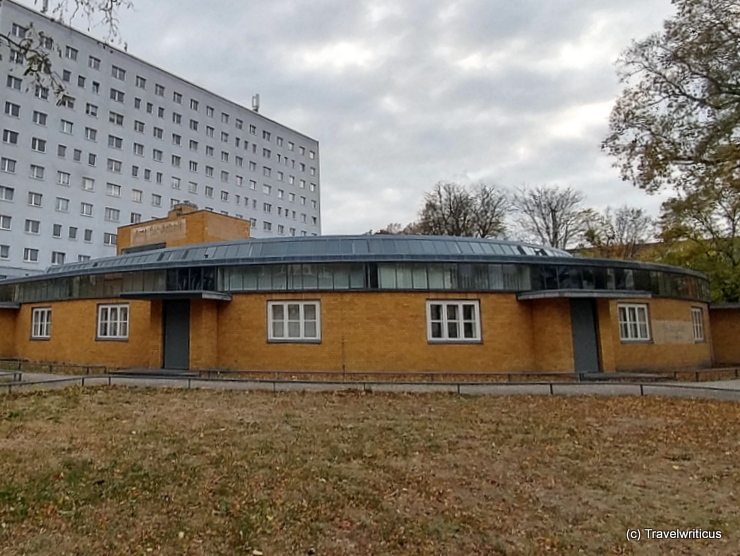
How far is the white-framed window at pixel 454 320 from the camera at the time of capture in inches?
633

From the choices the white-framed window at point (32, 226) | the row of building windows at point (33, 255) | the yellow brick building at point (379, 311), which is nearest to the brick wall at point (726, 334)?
the yellow brick building at point (379, 311)

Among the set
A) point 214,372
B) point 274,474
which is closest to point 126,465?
point 274,474

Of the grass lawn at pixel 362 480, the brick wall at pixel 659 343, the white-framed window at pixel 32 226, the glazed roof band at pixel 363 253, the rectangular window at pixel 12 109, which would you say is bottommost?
the grass lawn at pixel 362 480

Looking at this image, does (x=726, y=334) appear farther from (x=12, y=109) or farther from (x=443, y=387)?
(x=12, y=109)

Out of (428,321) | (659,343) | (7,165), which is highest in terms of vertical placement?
(7,165)

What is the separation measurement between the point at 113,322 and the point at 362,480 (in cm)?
1614

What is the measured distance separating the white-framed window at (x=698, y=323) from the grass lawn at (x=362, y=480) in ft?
40.4

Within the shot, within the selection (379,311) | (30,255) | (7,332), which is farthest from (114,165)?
(379,311)

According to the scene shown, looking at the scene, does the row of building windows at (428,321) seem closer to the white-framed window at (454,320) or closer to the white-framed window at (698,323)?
the white-framed window at (454,320)

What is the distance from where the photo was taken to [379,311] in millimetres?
16047

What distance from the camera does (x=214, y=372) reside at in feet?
52.9

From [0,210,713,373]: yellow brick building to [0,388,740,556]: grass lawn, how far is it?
551 centimetres

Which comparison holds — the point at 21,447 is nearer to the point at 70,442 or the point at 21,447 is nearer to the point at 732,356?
the point at 70,442

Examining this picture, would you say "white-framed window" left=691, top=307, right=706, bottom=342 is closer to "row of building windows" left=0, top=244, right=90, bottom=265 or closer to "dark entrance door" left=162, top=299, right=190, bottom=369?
"dark entrance door" left=162, top=299, right=190, bottom=369
